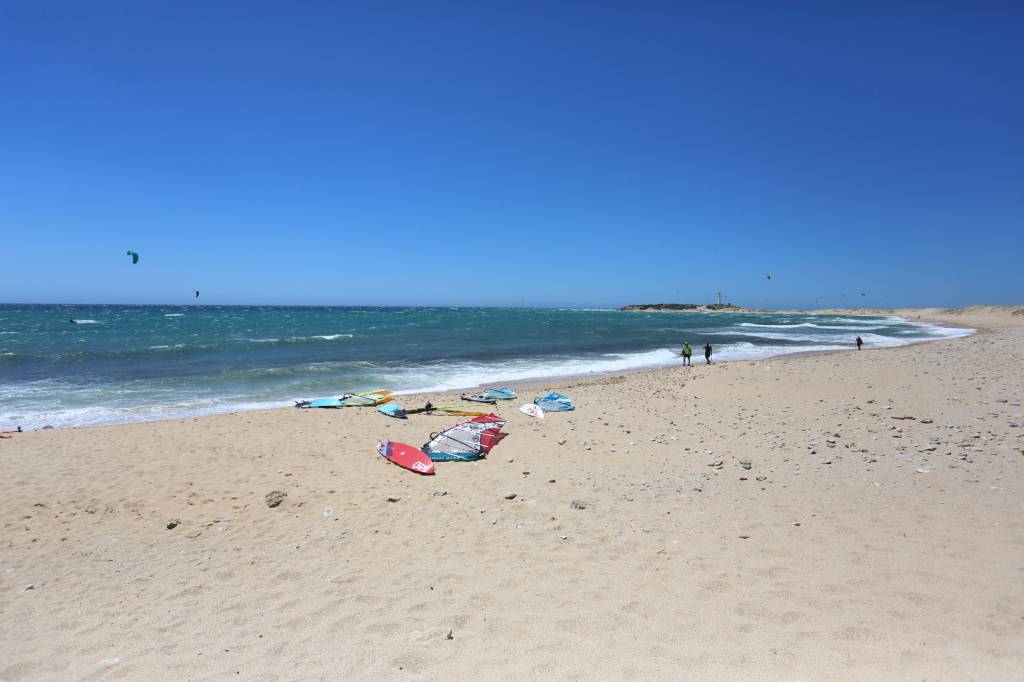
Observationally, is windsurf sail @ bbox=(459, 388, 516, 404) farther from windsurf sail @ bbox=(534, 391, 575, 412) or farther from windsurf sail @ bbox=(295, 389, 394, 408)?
windsurf sail @ bbox=(295, 389, 394, 408)

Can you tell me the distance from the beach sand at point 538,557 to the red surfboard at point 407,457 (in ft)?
0.71

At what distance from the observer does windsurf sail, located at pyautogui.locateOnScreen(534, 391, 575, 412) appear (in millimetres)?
12984

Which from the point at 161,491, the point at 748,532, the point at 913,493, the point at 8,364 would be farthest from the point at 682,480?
the point at 8,364

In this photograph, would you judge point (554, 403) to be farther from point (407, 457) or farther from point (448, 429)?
point (407, 457)

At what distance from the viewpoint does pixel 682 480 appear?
7.08m

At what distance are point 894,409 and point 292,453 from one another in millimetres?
12141

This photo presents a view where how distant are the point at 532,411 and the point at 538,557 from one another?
7.50m

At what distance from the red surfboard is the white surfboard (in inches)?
154

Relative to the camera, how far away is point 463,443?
912cm

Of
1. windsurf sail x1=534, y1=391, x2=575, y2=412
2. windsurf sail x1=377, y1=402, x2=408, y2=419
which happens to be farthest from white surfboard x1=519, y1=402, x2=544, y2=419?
windsurf sail x1=377, y1=402, x2=408, y2=419

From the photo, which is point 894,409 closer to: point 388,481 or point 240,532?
point 388,481

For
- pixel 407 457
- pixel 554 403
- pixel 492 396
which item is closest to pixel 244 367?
pixel 492 396

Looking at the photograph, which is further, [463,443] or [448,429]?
[448,429]

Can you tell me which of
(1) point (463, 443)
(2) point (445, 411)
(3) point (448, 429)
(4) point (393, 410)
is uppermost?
(3) point (448, 429)
